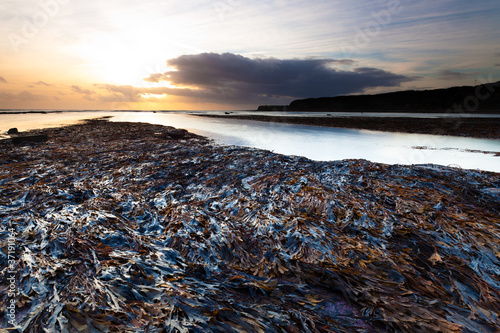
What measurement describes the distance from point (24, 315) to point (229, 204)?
2.36 meters

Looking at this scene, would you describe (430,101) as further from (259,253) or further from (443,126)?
(259,253)

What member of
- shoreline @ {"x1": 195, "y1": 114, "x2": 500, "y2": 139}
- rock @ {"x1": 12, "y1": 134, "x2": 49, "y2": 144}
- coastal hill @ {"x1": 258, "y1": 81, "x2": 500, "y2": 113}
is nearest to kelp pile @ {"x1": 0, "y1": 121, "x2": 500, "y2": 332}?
rock @ {"x1": 12, "y1": 134, "x2": 49, "y2": 144}

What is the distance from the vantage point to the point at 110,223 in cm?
287

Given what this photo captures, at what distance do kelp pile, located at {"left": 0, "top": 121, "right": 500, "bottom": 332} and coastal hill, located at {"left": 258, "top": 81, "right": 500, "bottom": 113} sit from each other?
82811mm

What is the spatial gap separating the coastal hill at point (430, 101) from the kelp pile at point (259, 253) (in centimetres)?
8281

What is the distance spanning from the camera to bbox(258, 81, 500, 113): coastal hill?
233ft

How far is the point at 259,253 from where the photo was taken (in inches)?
96.8

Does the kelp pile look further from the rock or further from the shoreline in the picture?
the shoreline

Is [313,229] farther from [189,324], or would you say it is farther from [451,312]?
[189,324]

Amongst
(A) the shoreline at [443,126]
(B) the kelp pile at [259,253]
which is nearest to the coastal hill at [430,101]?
(A) the shoreline at [443,126]

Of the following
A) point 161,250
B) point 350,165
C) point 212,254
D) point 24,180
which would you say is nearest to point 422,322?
point 212,254

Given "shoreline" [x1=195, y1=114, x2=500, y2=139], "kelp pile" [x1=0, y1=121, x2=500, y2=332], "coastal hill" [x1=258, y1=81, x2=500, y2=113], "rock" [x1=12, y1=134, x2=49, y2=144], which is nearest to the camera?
"kelp pile" [x1=0, y1=121, x2=500, y2=332]

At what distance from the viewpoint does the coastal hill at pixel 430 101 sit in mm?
71000

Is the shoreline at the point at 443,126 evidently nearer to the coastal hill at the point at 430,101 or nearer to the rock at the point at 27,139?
the rock at the point at 27,139
